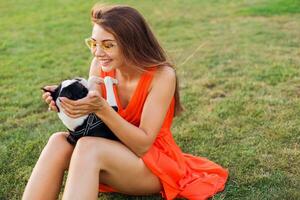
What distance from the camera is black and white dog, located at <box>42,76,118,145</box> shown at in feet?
9.76

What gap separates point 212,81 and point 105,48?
2854 millimetres

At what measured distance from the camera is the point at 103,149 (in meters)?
3.07

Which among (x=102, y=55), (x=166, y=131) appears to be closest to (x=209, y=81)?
(x=166, y=131)

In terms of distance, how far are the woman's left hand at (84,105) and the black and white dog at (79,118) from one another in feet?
0.21

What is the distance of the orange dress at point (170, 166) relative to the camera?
10.8 feet

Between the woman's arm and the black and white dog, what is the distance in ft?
0.41

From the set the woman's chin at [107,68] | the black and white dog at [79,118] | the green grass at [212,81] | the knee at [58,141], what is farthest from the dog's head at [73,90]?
the green grass at [212,81]

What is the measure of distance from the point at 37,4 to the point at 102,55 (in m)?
9.12

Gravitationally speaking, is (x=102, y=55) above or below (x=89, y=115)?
above

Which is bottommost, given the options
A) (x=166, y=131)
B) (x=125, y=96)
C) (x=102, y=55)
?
(x=166, y=131)

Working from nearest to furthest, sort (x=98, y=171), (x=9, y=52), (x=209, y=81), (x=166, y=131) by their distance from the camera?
(x=98, y=171), (x=166, y=131), (x=209, y=81), (x=9, y=52)

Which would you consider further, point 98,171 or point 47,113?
point 47,113

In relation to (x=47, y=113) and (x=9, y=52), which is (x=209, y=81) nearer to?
(x=47, y=113)

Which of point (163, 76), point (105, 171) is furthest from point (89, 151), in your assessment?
point (163, 76)
